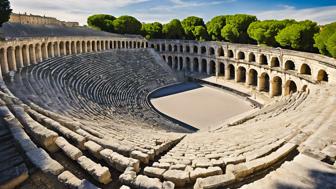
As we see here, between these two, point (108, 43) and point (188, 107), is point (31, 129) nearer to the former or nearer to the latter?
point (188, 107)

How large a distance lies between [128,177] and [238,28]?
139 ft

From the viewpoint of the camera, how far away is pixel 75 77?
85.8ft

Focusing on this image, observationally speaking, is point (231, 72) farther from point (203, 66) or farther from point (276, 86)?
point (276, 86)

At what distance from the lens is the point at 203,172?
6902 millimetres

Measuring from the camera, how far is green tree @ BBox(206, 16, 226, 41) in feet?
161

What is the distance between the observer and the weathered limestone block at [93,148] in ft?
25.6

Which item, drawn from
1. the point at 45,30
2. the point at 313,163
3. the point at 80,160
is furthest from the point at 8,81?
the point at 45,30

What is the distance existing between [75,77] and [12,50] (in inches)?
246

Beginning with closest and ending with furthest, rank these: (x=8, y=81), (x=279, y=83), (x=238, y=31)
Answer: (x=8, y=81) → (x=279, y=83) → (x=238, y=31)

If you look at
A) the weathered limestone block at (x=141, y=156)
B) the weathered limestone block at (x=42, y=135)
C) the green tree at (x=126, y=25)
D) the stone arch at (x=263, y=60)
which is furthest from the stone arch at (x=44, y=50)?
the green tree at (x=126, y=25)

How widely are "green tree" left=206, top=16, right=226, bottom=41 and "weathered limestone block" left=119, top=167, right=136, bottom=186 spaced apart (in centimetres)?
4565

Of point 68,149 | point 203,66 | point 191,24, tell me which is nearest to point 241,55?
point 203,66

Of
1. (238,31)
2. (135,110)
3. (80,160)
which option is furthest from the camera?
(238,31)

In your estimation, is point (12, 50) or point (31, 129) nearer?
point (31, 129)
